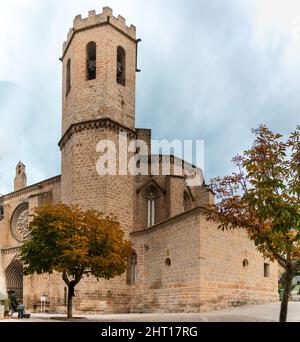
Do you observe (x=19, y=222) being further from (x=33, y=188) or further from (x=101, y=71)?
(x=101, y=71)

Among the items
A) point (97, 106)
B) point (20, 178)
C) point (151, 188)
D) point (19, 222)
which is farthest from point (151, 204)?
point (20, 178)

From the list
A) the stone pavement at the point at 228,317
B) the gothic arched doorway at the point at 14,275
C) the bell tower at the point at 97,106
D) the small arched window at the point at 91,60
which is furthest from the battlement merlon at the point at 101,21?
the stone pavement at the point at 228,317

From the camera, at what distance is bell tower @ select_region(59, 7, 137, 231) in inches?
1110

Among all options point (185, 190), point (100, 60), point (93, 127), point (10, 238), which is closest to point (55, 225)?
point (93, 127)

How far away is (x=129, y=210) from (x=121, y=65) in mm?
8558

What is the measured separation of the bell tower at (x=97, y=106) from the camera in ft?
92.5

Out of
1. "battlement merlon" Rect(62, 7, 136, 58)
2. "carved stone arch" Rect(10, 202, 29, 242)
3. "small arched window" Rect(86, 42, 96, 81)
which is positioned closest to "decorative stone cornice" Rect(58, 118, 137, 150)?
"small arched window" Rect(86, 42, 96, 81)

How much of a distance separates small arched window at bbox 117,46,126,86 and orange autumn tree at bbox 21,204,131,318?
1216 cm

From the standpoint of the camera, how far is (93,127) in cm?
2886

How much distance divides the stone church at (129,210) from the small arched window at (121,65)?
0.06m

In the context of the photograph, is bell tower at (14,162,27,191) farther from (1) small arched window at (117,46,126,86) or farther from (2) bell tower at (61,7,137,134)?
(1) small arched window at (117,46,126,86)
